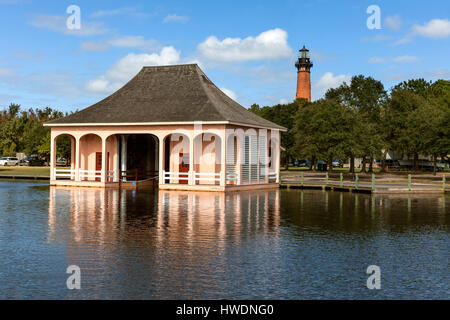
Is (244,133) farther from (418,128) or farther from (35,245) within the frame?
(418,128)

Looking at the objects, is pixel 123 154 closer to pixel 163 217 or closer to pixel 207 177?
pixel 207 177

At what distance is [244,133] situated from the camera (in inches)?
1398

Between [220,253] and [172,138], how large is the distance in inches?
994

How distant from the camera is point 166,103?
120 feet

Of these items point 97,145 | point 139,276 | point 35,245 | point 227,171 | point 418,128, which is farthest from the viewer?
point 418,128

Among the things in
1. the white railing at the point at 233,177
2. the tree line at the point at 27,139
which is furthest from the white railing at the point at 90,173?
the tree line at the point at 27,139

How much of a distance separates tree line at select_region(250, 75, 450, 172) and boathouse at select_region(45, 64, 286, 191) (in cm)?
947

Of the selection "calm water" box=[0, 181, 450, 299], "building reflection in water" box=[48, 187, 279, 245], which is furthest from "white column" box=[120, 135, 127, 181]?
"calm water" box=[0, 181, 450, 299]

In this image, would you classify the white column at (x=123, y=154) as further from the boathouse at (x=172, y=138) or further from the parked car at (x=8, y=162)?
the parked car at (x=8, y=162)

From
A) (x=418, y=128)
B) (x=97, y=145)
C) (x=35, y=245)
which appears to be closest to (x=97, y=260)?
(x=35, y=245)

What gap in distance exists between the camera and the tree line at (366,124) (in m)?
48.4

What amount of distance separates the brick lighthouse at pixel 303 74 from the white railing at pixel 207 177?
86655mm

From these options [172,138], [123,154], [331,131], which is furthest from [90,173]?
[331,131]
